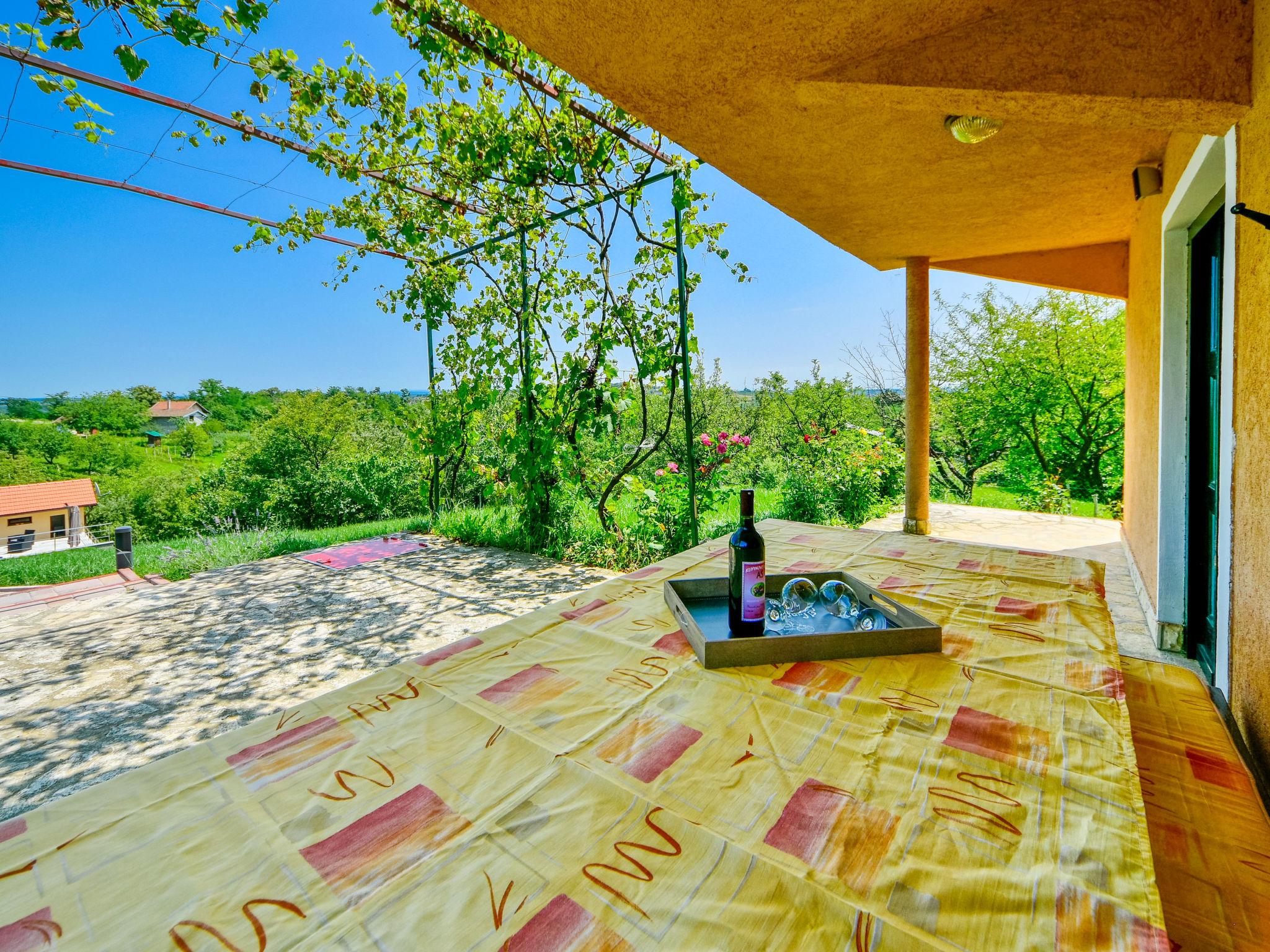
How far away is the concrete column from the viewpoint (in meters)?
4.65

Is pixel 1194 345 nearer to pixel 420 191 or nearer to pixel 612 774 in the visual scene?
pixel 612 774

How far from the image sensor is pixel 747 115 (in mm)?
2078

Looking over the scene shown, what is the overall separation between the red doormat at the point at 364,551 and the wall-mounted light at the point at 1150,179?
5.39 meters

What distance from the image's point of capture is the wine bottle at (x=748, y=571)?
1.03 m

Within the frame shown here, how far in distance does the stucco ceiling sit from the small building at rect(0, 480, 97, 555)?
28.9ft

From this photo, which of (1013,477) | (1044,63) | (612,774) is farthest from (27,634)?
(1013,477)

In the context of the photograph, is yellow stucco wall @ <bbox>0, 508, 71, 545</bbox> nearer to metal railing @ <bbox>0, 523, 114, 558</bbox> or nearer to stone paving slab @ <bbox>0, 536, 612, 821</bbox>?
metal railing @ <bbox>0, 523, 114, 558</bbox>

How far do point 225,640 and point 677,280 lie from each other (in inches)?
136

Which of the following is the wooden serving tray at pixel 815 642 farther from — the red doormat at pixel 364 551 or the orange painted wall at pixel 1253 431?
→ the red doormat at pixel 364 551

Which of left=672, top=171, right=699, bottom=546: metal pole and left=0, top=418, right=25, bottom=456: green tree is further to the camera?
left=0, top=418, right=25, bottom=456: green tree

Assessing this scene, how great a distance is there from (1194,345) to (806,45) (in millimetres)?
2282

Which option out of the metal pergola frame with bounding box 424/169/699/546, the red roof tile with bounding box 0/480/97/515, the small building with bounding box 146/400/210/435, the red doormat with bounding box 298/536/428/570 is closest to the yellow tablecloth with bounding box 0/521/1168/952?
the metal pergola frame with bounding box 424/169/699/546

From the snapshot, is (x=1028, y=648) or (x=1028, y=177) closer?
(x=1028, y=648)

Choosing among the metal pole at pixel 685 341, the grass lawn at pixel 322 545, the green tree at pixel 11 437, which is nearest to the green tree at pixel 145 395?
the green tree at pixel 11 437
